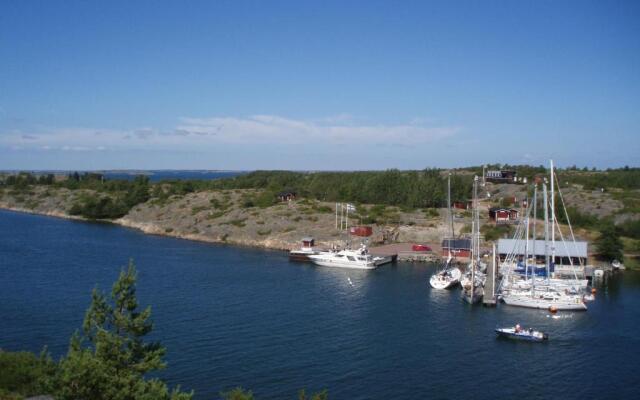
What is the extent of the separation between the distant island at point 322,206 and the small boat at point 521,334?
2093 centimetres

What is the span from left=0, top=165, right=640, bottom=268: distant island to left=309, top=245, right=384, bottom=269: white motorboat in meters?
6.85

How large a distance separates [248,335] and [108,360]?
43.5 ft

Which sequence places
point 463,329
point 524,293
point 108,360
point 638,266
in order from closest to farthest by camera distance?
point 108,360 < point 463,329 < point 524,293 < point 638,266

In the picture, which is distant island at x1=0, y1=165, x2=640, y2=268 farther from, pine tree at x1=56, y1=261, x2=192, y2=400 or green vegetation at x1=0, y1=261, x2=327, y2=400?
pine tree at x1=56, y1=261, x2=192, y2=400

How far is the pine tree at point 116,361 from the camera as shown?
13.1 meters

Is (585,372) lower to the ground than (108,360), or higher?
lower

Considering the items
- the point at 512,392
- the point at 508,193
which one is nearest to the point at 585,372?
the point at 512,392

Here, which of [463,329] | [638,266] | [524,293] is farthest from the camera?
[638,266]

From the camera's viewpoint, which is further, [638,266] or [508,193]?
[508,193]

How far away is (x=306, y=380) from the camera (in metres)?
22.4

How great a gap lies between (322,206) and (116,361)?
5174 cm

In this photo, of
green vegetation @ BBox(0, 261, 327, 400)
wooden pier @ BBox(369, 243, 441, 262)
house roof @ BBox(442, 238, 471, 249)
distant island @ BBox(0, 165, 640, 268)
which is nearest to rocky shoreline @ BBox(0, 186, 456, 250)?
distant island @ BBox(0, 165, 640, 268)

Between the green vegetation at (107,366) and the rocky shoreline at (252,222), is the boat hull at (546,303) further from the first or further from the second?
the green vegetation at (107,366)

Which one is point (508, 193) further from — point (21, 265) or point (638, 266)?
point (21, 265)
